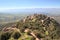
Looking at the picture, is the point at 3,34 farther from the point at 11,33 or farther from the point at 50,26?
the point at 50,26

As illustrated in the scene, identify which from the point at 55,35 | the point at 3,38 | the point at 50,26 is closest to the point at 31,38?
the point at 3,38

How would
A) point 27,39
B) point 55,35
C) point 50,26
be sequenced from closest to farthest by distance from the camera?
1. point 27,39
2. point 55,35
3. point 50,26

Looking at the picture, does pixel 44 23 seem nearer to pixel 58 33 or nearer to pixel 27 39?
pixel 58 33

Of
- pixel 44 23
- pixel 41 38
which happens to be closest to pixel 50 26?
pixel 44 23

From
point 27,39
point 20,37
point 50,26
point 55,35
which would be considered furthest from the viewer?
point 50,26

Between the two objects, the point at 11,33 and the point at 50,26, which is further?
the point at 50,26

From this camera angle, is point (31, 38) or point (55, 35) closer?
point (31, 38)

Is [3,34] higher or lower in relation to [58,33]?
higher

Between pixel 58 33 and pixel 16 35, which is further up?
pixel 16 35

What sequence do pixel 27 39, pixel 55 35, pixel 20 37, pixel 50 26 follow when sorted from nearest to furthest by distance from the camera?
pixel 27 39 < pixel 20 37 < pixel 55 35 < pixel 50 26
